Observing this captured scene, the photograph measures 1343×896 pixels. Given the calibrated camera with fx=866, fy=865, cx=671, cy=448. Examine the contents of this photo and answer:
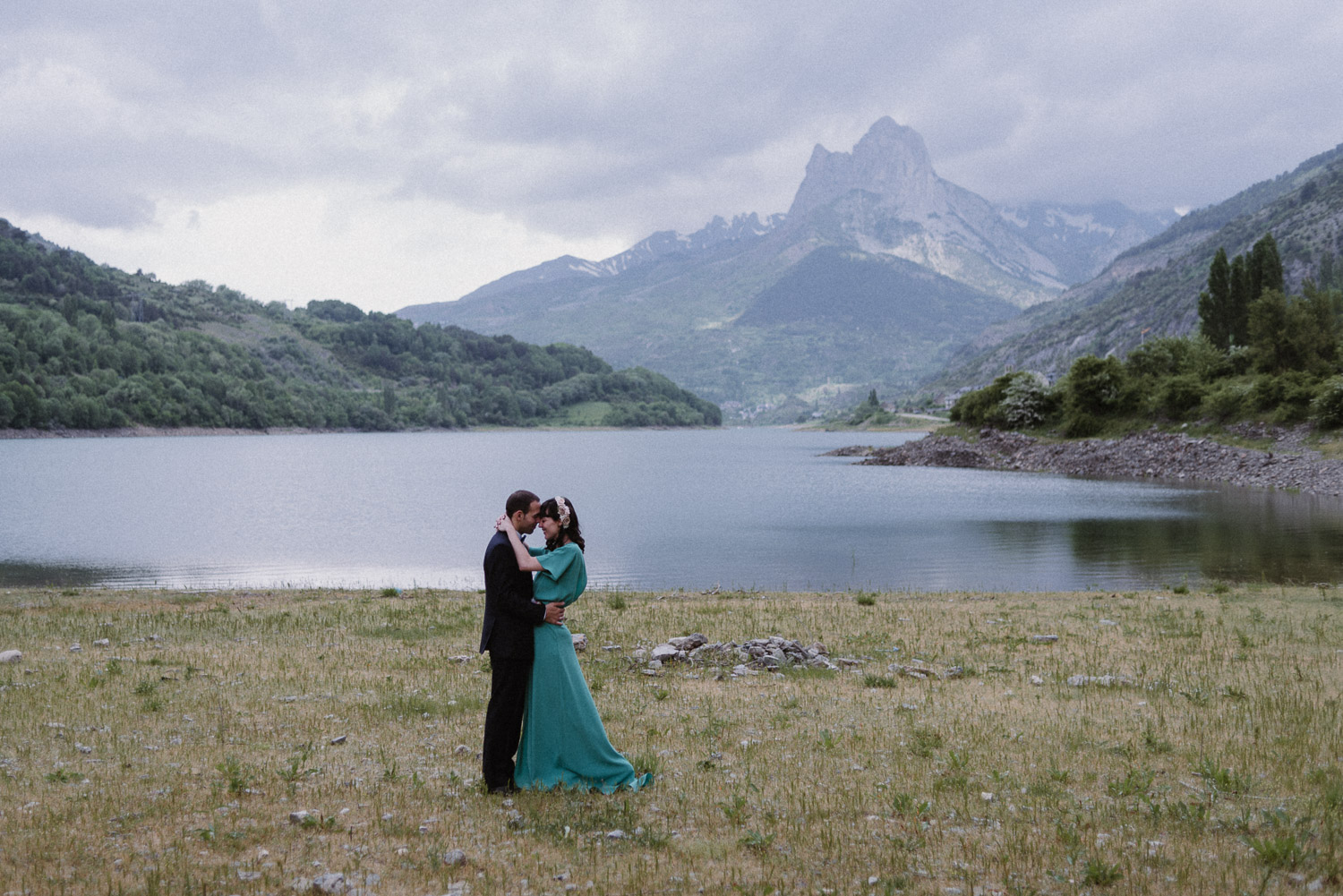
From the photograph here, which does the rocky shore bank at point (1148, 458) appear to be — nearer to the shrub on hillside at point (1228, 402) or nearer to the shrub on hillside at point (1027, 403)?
the shrub on hillside at point (1027, 403)

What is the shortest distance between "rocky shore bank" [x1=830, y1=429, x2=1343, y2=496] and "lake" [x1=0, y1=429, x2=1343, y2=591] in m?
5.30

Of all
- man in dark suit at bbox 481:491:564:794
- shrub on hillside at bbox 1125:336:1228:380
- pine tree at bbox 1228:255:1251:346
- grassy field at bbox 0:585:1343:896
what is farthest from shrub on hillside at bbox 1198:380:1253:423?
man in dark suit at bbox 481:491:564:794

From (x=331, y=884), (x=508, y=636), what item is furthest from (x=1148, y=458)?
(x=331, y=884)

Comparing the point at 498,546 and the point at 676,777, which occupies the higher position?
the point at 498,546

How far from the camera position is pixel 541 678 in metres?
9.44

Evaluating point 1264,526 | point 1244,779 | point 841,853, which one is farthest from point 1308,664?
point 1264,526

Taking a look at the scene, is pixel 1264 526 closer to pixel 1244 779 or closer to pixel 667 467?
pixel 1244 779

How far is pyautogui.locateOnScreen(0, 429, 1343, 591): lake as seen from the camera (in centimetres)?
3541

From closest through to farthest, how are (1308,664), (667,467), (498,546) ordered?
(498,546) → (1308,664) → (667,467)

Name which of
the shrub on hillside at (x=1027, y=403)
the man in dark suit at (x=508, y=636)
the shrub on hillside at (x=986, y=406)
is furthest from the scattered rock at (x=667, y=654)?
the shrub on hillside at (x=986, y=406)

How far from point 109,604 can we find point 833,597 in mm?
21853

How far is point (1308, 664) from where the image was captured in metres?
15.5

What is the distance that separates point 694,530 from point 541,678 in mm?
41093

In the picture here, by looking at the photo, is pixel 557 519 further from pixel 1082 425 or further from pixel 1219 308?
pixel 1219 308
